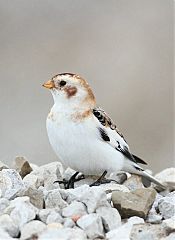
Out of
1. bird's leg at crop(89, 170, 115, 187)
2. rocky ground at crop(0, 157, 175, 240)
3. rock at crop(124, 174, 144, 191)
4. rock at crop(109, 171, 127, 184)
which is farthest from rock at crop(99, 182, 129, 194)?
rock at crop(109, 171, 127, 184)

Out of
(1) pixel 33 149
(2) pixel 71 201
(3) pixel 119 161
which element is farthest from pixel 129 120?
(2) pixel 71 201

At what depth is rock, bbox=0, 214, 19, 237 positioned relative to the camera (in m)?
3.53

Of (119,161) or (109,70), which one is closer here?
(119,161)

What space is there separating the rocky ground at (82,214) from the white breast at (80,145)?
541 mm

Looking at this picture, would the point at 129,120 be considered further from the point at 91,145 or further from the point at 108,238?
the point at 108,238

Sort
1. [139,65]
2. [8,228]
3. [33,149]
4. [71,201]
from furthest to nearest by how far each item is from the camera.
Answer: [139,65]
[33,149]
[71,201]
[8,228]

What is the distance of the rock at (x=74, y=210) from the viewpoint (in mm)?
3668

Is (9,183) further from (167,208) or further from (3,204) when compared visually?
(167,208)

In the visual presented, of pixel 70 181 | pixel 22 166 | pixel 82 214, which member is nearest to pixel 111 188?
pixel 70 181

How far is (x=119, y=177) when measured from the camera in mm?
4973

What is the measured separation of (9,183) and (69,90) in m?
0.79

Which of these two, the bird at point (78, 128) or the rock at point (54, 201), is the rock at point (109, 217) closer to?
the rock at point (54, 201)

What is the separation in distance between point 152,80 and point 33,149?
3024 millimetres

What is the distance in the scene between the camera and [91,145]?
4.64 metres
